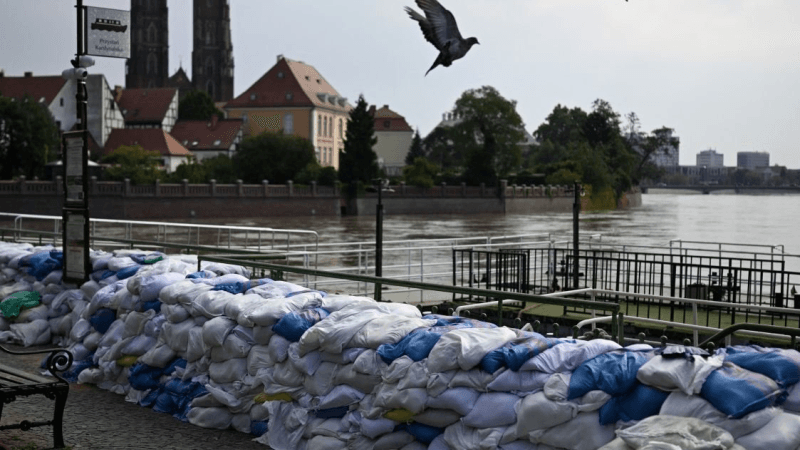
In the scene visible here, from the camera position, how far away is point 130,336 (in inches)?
382

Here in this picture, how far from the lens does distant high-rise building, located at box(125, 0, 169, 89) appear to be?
160 meters

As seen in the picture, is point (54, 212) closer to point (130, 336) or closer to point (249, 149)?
point (249, 149)

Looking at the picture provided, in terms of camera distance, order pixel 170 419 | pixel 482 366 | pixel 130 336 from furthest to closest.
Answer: pixel 130 336 < pixel 170 419 < pixel 482 366

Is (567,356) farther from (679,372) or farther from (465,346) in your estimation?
(679,372)

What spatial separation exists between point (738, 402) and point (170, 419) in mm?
5186

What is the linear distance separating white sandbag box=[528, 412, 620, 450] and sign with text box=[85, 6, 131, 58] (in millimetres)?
8130

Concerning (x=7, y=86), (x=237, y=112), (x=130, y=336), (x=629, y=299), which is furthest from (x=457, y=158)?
(x=130, y=336)

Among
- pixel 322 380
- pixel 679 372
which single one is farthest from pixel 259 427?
pixel 679 372

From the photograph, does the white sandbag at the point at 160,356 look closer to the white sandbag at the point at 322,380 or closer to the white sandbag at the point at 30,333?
the white sandbag at the point at 322,380

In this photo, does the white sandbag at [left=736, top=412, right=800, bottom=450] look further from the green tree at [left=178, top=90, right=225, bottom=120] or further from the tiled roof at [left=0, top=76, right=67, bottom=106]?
the green tree at [left=178, top=90, right=225, bottom=120]

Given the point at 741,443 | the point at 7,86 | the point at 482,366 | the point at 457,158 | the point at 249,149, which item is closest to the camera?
the point at 741,443

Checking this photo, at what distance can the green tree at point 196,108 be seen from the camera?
12843 centimetres

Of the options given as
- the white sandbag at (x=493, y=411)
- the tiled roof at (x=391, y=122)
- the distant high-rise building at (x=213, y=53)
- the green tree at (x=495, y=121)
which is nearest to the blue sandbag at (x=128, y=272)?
the white sandbag at (x=493, y=411)

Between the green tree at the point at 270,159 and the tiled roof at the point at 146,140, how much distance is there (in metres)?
11.8
